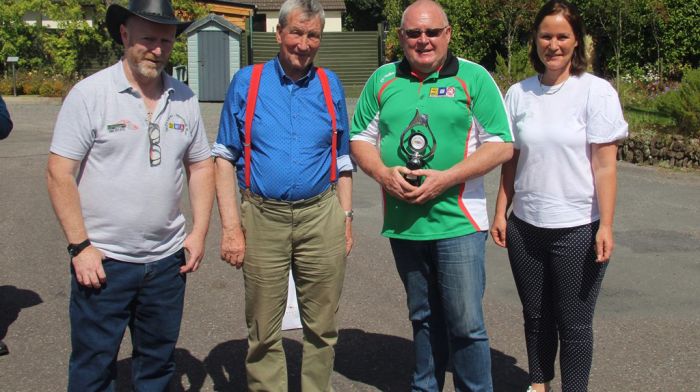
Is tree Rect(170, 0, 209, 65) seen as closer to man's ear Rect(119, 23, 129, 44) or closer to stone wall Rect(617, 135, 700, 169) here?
stone wall Rect(617, 135, 700, 169)

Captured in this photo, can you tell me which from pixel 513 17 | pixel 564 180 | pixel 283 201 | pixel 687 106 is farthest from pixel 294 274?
pixel 513 17

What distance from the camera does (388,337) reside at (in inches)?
197

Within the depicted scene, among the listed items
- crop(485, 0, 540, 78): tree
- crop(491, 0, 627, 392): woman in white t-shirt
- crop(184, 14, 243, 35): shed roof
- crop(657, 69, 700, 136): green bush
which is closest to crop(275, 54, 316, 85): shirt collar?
crop(491, 0, 627, 392): woman in white t-shirt

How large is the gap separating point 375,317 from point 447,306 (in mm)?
1784

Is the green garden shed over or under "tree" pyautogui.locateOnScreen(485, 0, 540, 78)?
under

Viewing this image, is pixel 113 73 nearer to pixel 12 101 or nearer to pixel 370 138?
pixel 370 138

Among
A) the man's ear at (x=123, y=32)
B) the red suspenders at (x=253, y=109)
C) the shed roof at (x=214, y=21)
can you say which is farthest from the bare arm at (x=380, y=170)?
the shed roof at (x=214, y=21)

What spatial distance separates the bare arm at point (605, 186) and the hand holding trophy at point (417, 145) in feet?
2.41

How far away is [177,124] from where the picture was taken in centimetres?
324

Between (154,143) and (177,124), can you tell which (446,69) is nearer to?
(177,124)

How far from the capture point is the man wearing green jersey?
353 cm

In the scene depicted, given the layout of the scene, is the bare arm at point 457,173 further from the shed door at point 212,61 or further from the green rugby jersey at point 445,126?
the shed door at point 212,61

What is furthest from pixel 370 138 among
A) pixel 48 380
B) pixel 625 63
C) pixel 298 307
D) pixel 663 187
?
pixel 625 63

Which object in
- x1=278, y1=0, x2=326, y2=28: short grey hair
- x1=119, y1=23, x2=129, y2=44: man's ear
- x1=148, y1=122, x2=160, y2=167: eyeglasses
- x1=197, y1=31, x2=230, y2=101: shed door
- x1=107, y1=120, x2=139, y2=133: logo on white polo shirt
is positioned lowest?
x1=148, y1=122, x2=160, y2=167: eyeglasses
